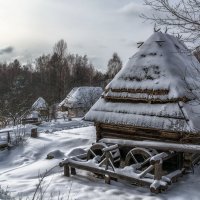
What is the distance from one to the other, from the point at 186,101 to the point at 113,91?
112 inches

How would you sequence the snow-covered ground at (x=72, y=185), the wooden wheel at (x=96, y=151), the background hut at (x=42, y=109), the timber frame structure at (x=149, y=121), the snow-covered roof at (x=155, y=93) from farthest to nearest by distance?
the background hut at (x=42, y=109), the wooden wheel at (x=96, y=151), the snow-covered roof at (x=155, y=93), the timber frame structure at (x=149, y=121), the snow-covered ground at (x=72, y=185)

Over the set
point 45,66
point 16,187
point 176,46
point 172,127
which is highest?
point 45,66

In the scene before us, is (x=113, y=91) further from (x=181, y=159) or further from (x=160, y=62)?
(x=181, y=159)

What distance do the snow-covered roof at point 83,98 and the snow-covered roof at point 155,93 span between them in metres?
23.5

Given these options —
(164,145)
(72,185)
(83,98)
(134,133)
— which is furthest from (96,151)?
(83,98)

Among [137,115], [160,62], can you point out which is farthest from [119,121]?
→ [160,62]

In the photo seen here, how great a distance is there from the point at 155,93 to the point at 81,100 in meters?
26.8

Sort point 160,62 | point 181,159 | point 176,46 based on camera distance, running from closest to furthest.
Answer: point 181,159, point 160,62, point 176,46

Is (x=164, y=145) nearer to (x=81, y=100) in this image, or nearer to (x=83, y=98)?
(x=83, y=98)

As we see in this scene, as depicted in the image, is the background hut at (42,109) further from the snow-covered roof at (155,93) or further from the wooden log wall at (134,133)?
the snow-covered roof at (155,93)

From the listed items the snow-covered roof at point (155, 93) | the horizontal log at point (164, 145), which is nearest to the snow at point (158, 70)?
the snow-covered roof at point (155, 93)

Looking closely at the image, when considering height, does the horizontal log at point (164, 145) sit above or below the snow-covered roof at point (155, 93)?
below

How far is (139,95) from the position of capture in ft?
34.7

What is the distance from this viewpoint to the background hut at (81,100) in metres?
35.7
